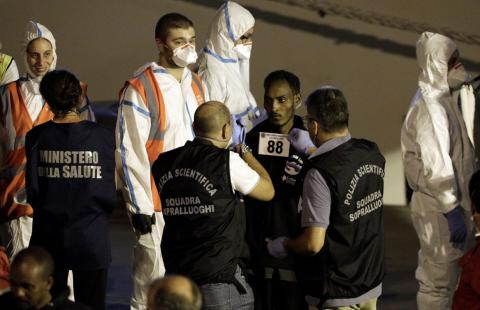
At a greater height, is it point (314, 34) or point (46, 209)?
point (314, 34)

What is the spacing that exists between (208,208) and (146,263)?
3.84 feet

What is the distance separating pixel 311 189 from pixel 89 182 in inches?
38.6

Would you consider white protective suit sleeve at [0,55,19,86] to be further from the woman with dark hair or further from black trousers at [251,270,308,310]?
black trousers at [251,270,308,310]

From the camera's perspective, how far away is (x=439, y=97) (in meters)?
5.64

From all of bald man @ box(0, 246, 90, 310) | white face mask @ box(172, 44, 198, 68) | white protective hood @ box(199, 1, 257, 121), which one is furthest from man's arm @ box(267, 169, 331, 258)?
white protective hood @ box(199, 1, 257, 121)

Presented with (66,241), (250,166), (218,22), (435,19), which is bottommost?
(66,241)

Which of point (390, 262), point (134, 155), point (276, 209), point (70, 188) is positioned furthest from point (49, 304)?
point (390, 262)

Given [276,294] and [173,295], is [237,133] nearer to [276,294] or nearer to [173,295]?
[276,294]

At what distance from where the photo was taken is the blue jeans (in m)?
4.23

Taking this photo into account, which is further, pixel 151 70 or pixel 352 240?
pixel 151 70

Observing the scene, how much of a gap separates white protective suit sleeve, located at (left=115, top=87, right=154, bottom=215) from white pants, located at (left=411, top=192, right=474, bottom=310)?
1381 mm

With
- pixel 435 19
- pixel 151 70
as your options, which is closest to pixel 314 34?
pixel 435 19

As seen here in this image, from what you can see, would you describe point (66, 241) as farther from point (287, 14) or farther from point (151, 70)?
point (287, 14)

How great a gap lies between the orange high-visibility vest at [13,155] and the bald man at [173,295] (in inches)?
90.7
